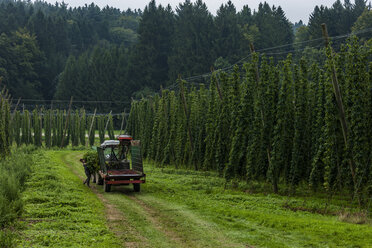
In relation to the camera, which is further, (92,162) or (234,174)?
(234,174)

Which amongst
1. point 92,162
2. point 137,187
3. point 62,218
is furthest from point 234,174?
point 62,218

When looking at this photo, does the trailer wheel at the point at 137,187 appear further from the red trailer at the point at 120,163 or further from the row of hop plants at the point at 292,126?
the row of hop plants at the point at 292,126

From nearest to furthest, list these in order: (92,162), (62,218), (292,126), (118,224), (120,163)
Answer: (118,224) → (62,218) → (292,126) → (92,162) → (120,163)

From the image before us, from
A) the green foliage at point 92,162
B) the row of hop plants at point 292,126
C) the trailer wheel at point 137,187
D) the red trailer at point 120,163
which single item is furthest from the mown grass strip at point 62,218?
the row of hop plants at point 292,126

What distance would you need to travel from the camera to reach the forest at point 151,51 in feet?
308

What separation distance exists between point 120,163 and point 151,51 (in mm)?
84264

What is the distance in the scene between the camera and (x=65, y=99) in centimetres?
10388

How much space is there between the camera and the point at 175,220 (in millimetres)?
13750

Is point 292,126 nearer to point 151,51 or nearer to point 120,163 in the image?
point 120,163

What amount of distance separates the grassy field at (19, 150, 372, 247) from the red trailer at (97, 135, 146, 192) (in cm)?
66

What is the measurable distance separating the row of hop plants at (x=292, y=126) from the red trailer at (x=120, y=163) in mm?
4803

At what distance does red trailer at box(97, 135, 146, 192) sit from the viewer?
1994cm

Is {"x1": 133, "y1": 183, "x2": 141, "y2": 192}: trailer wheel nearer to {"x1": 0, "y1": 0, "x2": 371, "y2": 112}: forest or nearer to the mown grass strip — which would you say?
the mown grass strip

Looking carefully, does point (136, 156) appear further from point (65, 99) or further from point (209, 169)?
point (65, 99)
